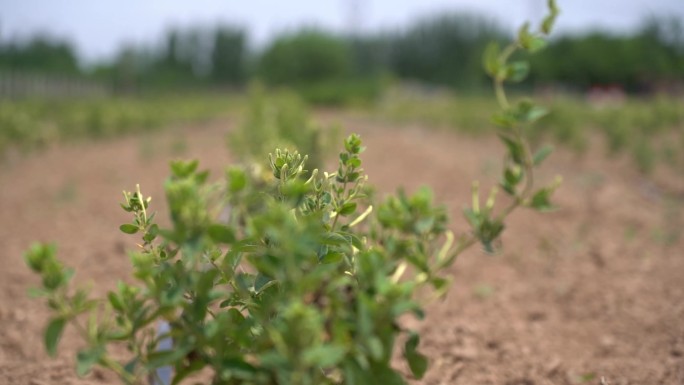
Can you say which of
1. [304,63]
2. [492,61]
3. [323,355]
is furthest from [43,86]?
[323,355]

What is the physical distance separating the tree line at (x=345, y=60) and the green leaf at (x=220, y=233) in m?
28.5

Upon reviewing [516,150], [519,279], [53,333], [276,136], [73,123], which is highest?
[516,150]

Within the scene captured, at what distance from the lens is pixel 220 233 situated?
39.6 inches

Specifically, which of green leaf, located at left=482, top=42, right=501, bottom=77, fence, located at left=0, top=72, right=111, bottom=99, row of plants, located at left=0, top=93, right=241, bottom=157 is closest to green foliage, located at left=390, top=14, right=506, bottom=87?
fence, located at left=0, top=72, right=111, bottom=99

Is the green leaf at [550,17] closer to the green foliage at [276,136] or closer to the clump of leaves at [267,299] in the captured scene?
the clump of leaves at [267,299]

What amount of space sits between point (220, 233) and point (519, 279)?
329 centimetres

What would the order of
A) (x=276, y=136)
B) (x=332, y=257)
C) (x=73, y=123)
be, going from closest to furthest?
(x=332, y=257)
(x=276, y=136)
(x=73, y=123)

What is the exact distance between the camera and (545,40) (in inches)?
64.2

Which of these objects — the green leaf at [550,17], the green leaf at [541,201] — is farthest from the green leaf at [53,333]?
the green leaf at [550,17]

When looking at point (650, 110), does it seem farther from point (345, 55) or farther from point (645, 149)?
point (345, 55)

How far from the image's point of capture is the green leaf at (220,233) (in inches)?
39.2

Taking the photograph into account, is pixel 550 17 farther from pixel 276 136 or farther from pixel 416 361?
pixel 276 136

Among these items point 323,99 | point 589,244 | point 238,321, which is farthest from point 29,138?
point 323,99

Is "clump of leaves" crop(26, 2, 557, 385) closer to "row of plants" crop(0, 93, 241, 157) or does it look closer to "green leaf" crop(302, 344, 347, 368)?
"green leaf" crop(302, 344, 347, 368)
